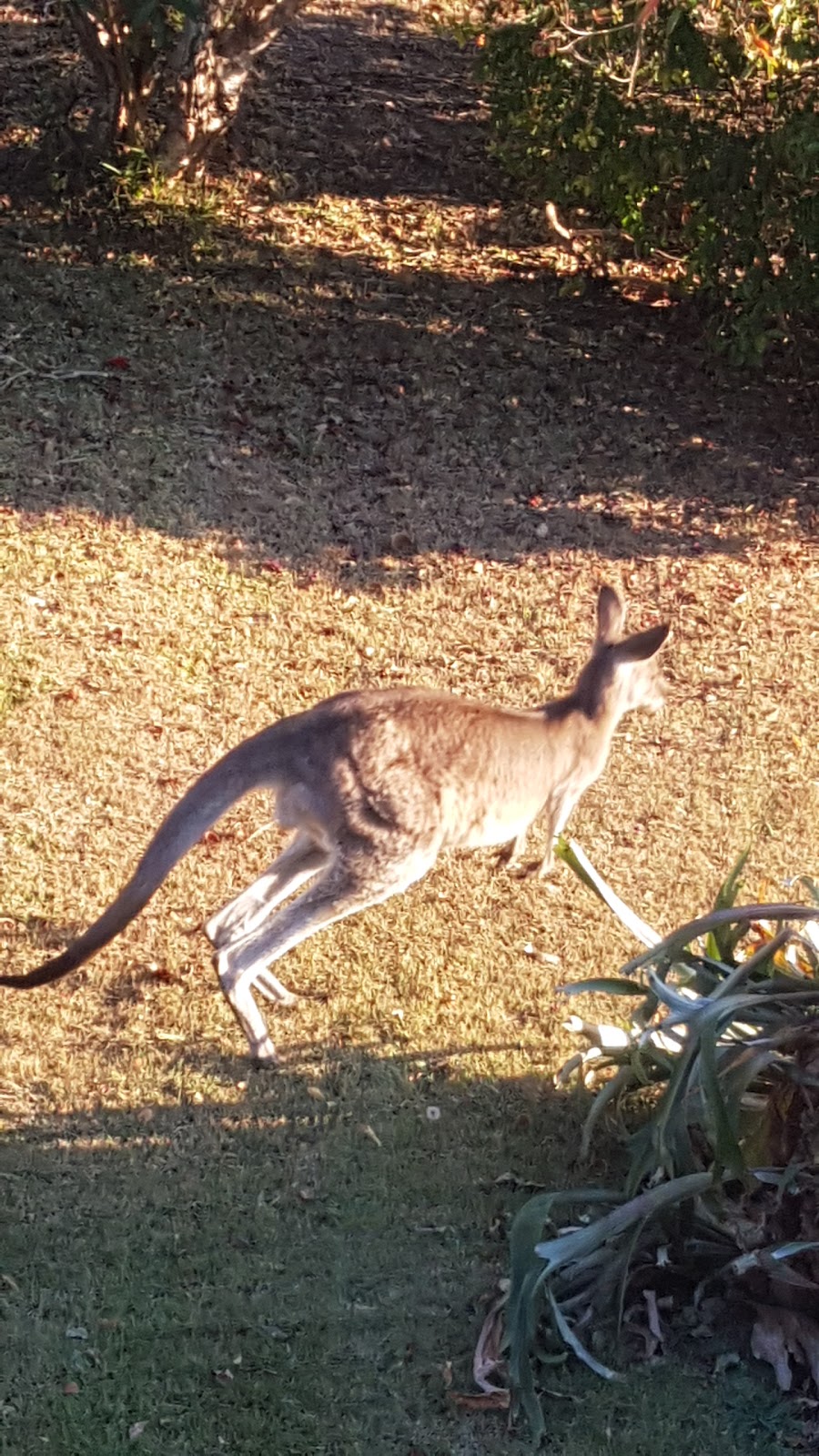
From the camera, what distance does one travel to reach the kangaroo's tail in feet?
15.2

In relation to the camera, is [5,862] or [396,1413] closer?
[396,1413]

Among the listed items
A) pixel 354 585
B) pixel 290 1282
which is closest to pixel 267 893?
pixel 290 1282

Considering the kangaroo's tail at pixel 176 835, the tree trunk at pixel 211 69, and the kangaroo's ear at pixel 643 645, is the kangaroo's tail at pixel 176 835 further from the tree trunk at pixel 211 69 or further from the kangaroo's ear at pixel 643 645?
the tree trunk at pixel 211 69

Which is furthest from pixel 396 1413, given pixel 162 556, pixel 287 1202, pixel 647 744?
pixel 162 556

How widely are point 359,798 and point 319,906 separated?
369 millimetres

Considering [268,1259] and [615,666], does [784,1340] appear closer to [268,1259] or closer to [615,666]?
[268,1259]

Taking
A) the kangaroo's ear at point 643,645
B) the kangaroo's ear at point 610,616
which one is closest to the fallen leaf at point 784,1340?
the kangaroo's ear at point 643,645

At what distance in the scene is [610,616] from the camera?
6.01 metres

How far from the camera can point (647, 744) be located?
7508mm

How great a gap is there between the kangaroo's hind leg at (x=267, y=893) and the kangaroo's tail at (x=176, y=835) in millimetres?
533

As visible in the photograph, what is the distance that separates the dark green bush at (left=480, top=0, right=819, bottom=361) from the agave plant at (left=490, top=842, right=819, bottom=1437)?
528 centimetres

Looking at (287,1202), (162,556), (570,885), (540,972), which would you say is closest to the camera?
(287,1202)

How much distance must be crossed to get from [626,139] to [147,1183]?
6.84 metres

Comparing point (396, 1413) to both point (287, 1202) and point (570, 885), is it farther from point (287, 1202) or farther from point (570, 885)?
point (570, 885)
